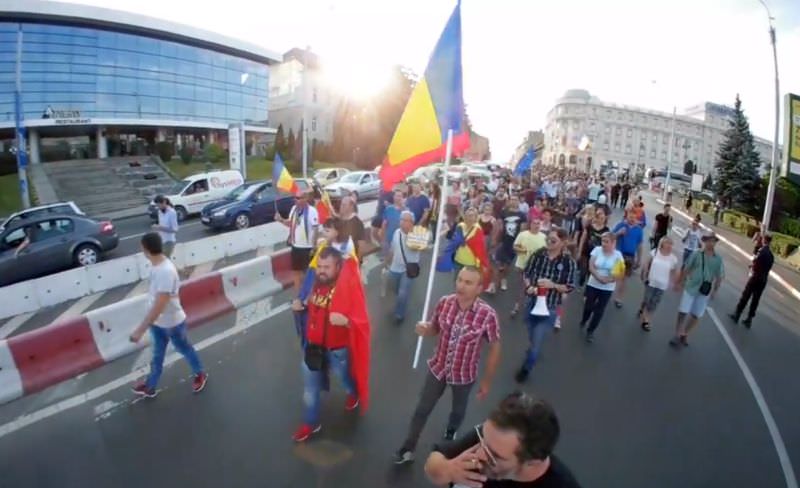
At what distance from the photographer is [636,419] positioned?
15.8 feet

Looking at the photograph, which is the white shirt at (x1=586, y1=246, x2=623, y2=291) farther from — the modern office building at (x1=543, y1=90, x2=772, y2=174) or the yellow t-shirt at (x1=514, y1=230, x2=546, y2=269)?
the modern office building at (x1=543, y1=90, x2=772, y2=174)

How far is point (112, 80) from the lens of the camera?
1570 inches

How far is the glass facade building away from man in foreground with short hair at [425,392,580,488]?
4494cm

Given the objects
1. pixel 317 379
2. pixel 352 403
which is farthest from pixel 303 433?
pixel 352 403

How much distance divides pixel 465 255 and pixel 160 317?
4.23 meters

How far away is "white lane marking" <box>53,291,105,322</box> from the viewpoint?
7.67 metres

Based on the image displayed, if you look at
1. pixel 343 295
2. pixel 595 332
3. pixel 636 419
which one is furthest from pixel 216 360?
pixel 595 332

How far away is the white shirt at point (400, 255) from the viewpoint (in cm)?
711

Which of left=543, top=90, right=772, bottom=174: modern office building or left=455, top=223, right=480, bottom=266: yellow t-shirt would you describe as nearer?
left=455, top=223, right=480, bottom=266: yellow t-shirt


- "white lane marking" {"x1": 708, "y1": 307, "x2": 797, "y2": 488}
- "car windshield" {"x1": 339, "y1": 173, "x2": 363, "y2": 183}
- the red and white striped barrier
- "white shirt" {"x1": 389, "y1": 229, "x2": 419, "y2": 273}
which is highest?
"car windshield" {"x1": 339, "y1": 173, "x2": 363, "y2": 183}

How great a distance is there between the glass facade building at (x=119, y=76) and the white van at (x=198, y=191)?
25.8 m

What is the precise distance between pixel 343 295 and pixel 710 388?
4.87 m

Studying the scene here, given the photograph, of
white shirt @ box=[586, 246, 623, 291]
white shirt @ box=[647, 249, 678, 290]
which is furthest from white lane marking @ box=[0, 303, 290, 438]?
white shirt @ box=[647, 249, 678, 290]

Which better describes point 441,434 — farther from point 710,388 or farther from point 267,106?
point 267,106
